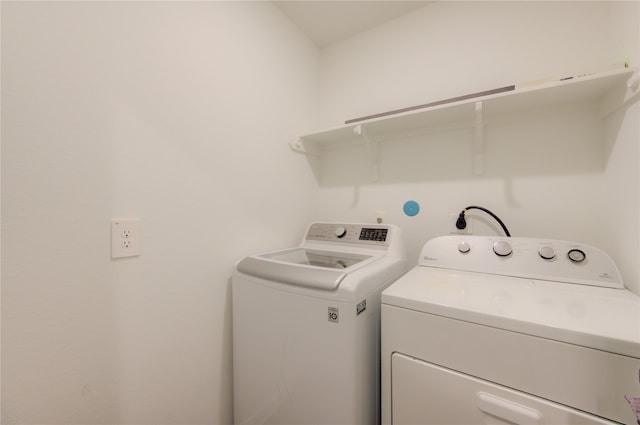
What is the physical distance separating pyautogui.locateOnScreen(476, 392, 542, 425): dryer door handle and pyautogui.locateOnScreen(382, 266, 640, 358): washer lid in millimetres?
180

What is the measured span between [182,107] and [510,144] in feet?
5.03

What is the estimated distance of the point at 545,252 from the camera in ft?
3.15

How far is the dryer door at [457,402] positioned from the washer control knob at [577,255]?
569 millimetres

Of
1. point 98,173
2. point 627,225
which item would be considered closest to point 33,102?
point 98,173

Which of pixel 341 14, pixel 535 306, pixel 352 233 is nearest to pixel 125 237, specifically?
pixel 352 233

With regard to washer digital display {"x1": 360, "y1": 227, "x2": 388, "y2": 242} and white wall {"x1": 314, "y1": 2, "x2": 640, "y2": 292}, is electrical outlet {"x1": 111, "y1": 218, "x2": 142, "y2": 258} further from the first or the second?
white wall {"x1": 314, "y1": 2, "x2": 640, "y2": 292}

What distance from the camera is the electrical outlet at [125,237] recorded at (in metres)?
0.82

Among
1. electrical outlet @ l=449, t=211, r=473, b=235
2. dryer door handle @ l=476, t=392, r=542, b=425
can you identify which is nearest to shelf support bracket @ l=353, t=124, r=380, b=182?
electrical outlet @ l=449, t=211, r=473, b=235

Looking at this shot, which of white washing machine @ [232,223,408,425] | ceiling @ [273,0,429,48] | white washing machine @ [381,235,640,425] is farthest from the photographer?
ceiling @ [273,0,429,48]

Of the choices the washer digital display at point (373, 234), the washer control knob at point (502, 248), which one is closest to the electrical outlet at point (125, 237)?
the washer digital display at point (373, 234)

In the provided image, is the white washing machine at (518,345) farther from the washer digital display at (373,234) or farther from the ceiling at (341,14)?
the ceiling at (341,14)

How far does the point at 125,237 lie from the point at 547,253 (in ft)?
5.08

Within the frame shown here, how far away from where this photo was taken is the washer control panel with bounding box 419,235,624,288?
876 mm

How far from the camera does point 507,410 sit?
0.61 meters
